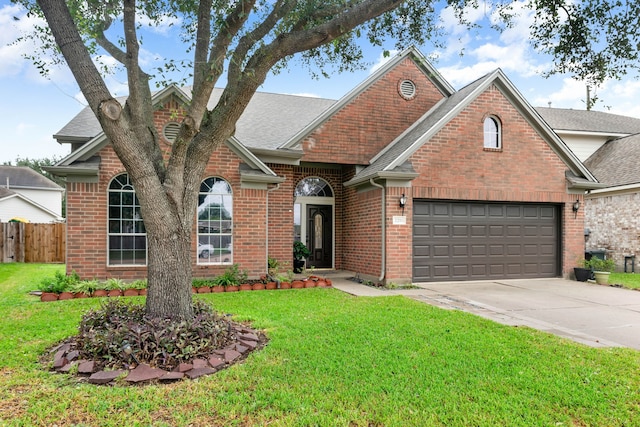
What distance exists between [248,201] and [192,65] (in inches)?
216

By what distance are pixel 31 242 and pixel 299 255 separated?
1491 cm

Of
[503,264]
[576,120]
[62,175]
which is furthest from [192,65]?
[576,120]

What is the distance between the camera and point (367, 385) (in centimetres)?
409

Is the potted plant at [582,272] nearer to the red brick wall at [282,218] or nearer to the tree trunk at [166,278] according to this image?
the red brick wall at [282,218]

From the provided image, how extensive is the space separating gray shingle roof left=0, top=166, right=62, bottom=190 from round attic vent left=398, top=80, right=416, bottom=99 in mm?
33983

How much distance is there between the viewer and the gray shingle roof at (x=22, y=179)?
3481 cm

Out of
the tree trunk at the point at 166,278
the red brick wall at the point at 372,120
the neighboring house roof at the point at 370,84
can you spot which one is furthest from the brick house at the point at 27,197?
the tree trunk at the point at 166,278

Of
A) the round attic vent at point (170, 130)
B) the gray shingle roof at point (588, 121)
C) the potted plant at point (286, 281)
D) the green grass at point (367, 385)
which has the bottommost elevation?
the green grass at point (367, 385)

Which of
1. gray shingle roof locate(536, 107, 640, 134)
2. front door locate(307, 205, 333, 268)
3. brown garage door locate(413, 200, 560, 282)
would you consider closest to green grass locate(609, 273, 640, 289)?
brown garage door locate(413, 200, 560, 282)

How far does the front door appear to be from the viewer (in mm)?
14203

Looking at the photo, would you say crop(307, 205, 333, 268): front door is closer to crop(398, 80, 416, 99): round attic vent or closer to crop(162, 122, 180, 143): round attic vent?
crop(398, 80, 416, 99): round attic vent

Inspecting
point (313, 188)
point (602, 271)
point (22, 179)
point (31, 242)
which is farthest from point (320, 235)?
point (22, 179)

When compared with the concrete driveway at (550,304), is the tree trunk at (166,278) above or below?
above

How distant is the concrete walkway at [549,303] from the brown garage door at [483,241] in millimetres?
412
